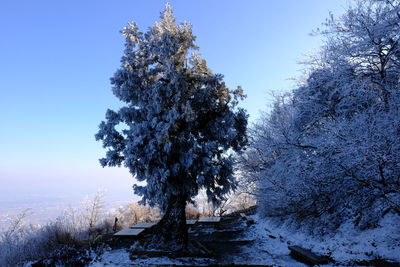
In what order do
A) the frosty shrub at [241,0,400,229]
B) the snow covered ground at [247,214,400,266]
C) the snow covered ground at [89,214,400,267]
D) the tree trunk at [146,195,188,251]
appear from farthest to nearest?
1. the tree trunk at [146,195,188,251]
2. the snow covered ground at [89,214,400,267]
3. the snow covered ground at [247,214,400,266]
4. the frosty shrub at [241,0,400,229]

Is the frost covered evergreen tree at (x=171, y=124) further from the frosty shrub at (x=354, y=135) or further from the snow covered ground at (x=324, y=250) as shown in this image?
the frosty shrub at (x=354, y=135)

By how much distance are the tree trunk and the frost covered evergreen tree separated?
4 centimetres

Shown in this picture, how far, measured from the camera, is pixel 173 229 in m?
9.95

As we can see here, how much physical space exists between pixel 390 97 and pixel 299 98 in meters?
4.72

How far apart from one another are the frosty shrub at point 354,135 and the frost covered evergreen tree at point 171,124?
9.18 ft

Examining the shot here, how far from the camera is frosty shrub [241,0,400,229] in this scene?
5785mm

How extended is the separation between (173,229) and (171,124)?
4388 mm

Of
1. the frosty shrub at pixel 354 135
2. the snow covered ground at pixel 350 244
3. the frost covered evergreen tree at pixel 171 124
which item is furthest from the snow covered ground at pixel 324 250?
the frost covered evergreen tree at pixel 171 124

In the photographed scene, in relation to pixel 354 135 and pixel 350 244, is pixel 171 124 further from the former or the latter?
pixel 350 244

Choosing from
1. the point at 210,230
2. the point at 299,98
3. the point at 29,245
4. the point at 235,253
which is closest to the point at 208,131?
the point at 299,98

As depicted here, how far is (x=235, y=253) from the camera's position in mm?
9445

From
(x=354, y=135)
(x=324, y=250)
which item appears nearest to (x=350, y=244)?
(x=324, y=250)

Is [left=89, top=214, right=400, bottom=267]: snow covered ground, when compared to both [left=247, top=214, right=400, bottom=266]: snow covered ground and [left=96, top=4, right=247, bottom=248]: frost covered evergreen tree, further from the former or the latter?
[left=96, top=4, right=247, bottom=248]: frost covered evergreen tree

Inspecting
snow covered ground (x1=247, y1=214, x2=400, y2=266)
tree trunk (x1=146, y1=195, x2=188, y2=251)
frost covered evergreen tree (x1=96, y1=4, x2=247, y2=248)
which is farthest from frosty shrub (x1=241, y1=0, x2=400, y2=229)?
tree trunk (x1=146, y1=195, x2=188, y2=251)
